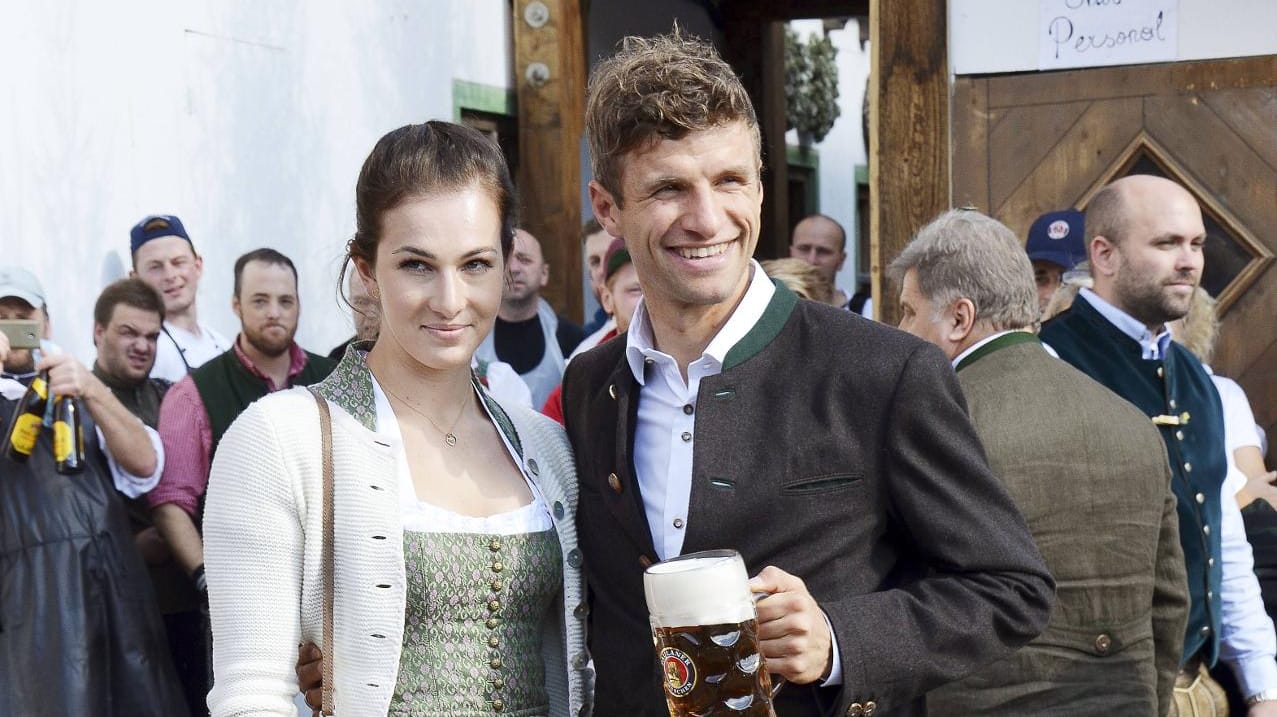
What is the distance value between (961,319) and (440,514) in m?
1.43

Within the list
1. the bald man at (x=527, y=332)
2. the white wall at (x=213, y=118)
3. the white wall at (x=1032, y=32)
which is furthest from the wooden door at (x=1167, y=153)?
the white wall at (x=213, y=118)

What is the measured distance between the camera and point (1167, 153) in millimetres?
5289

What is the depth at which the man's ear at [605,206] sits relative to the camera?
7.77 ft

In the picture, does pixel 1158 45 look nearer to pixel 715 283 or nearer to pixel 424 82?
pixel 715 283

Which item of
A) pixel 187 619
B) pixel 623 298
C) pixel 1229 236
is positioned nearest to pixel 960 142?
pixel 1229 236

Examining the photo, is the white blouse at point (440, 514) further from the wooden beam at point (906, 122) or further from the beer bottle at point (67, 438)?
the wooden beam at point (906, 122)

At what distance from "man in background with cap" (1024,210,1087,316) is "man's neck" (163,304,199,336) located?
3189mm

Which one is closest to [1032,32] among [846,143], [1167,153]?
[1167,153]

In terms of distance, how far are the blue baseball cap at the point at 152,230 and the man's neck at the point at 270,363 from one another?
33.0 inches

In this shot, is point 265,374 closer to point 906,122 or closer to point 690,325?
point 906,122

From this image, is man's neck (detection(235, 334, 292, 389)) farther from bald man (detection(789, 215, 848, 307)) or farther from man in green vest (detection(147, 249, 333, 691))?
bald man (detection(789, 215, 848, 307))

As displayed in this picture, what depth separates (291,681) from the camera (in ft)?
7.29

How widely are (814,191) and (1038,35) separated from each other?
31.9 feet

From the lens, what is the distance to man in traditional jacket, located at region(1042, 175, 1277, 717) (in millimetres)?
3736
